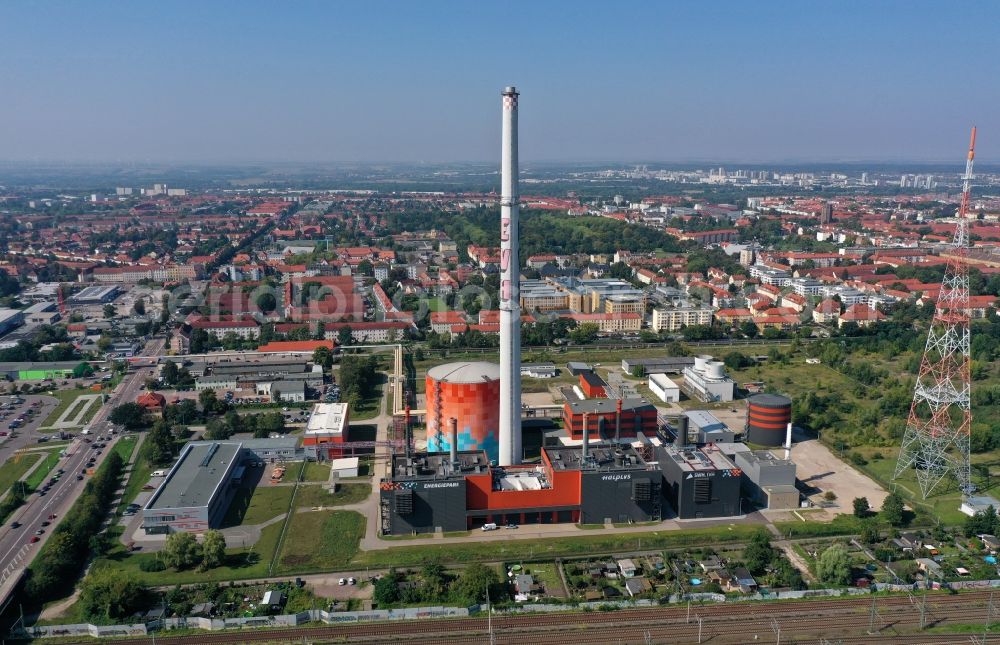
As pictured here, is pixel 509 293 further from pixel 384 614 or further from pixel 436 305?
pixel 436 305

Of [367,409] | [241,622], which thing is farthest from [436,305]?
[241,622]

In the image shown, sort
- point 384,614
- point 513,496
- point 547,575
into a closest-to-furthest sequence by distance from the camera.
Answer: point 384,614 < point 547,575 < point 513,496

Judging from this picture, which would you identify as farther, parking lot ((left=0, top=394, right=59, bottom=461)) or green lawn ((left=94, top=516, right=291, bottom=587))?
parking lot ((left=0, top=394, right=59, bottom=461))

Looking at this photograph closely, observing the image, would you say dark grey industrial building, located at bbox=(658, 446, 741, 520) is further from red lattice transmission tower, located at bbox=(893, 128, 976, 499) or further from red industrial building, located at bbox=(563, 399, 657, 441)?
red lattice transmission tower, located at bbox=(893, 128, 976, 499)

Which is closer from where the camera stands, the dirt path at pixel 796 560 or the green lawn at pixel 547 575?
the green lawn at pixel 547 575

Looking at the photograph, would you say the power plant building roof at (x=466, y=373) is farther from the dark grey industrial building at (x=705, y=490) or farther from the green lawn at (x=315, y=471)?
the dark grey industrial building at (x=705, y=490)

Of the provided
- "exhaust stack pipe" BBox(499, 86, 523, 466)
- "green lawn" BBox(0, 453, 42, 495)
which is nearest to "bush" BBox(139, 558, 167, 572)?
"green lawn" BBox(0, 453, 42, 495)

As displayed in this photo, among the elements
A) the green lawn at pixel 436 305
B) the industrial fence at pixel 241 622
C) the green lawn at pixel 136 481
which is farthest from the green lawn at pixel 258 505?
the green lawn at pixel 436 305
